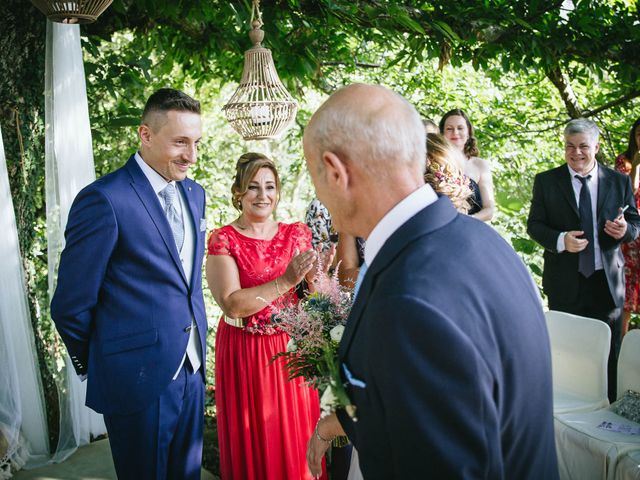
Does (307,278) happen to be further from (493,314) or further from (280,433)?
(493,314)

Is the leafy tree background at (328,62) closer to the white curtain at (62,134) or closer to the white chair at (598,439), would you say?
the white curtain at (62,134)

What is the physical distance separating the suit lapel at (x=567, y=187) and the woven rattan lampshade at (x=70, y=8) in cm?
374

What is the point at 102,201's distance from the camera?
8.39ft

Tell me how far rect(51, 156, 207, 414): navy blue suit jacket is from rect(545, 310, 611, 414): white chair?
2.35 meters

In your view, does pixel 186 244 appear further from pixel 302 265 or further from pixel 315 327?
pixel 315 327

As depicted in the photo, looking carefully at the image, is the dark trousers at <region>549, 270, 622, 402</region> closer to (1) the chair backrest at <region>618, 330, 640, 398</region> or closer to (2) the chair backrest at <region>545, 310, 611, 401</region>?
(2) the chair backrest at <region>545, 310, 611, 401</region>

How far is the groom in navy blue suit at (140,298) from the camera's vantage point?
101 inches

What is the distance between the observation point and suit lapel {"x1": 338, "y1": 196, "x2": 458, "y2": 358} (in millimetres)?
1329

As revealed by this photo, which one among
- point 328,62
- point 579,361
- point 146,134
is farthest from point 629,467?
point 328,62

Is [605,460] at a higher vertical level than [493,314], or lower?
lower

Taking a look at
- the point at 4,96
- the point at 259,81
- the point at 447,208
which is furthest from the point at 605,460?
the point at 4,96

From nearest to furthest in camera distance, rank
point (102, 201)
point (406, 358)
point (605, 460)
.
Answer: point (406, 358) → point (102, 201) → point (605, 460)

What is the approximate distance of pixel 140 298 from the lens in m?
2.66

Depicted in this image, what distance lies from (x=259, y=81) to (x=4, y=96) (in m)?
1.72
